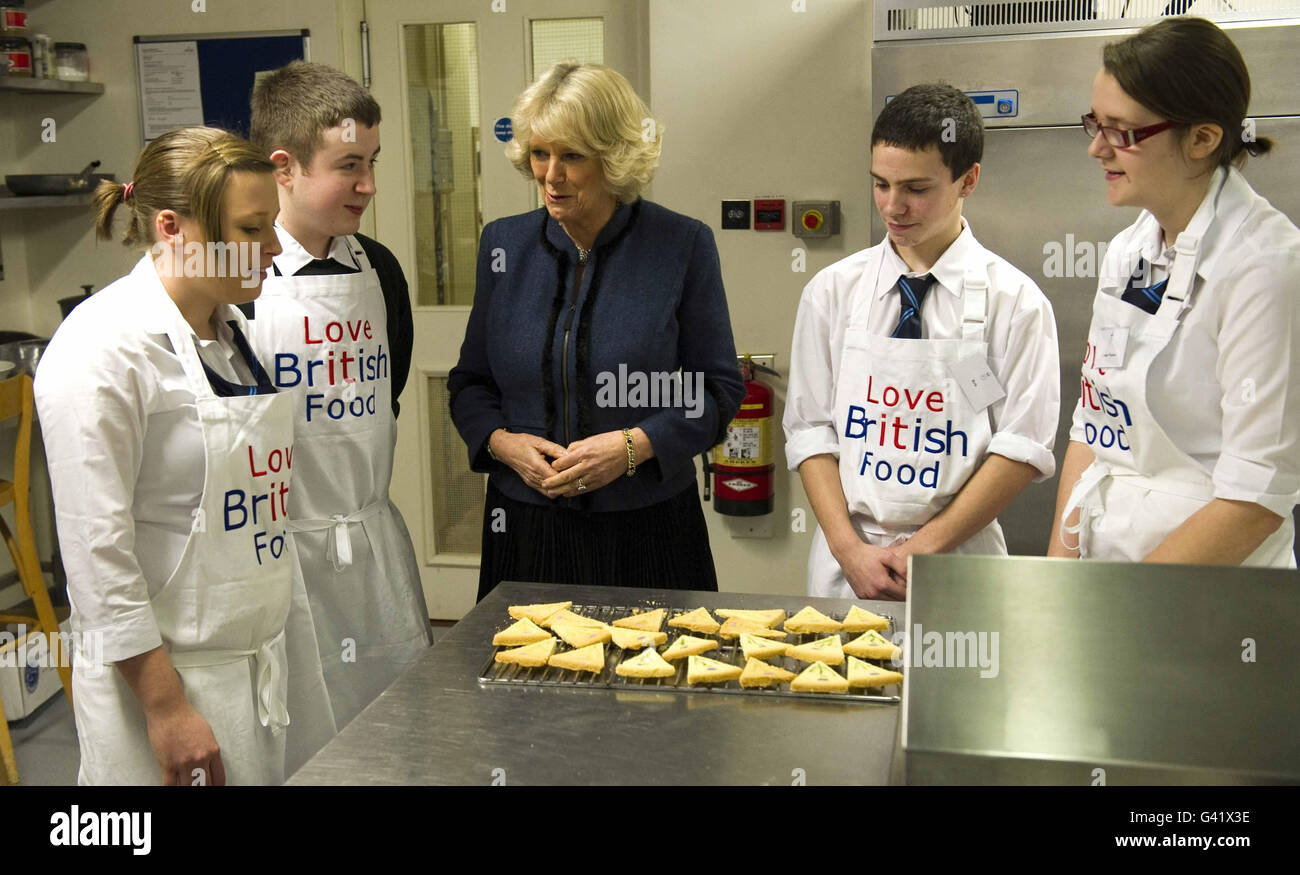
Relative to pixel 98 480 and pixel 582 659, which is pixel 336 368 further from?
pixel 582 659

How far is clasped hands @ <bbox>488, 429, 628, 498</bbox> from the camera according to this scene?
2088 mm

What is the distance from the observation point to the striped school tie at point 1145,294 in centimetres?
→ 177

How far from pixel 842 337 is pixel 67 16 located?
10.9ft

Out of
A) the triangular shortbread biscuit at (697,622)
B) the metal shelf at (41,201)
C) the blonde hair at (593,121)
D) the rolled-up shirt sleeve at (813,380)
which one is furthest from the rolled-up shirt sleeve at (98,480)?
the metal shelf at (41,201)

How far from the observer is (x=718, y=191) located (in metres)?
3.46

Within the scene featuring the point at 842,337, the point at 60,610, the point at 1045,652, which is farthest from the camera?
the point at 60,610

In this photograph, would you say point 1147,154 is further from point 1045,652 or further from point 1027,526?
point 1027,526

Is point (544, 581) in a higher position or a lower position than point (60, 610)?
higher

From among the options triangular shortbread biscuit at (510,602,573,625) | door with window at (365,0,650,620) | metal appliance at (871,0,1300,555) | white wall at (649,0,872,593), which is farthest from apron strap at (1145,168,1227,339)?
door with window at (365,0,650,620)

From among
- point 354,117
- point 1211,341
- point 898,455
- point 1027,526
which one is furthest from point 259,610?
point 1027,526

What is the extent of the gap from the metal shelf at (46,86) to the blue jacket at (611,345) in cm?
228

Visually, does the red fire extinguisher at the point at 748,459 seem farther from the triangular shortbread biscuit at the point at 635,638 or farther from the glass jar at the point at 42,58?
the glass jar at the point at 42,58

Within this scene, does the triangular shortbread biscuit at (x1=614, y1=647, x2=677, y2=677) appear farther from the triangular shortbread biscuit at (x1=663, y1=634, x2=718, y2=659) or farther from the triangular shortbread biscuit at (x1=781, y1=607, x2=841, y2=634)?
the triangular shortbread biscuit at (x1=781, y1=607, x2=841, y2=634)

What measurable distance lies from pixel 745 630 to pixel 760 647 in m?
0.09
